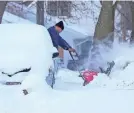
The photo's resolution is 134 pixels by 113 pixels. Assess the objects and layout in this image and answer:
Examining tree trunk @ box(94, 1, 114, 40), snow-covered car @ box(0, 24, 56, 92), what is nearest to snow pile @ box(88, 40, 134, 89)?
snow-covered car @ box(0, 24, 56, 92)

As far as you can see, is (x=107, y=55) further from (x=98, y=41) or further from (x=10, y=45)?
(x=10, y=45)

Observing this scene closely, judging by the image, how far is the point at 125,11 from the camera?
89.7 feet

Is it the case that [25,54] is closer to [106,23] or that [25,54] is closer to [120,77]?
[120,77]

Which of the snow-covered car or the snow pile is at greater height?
the snow-covered car

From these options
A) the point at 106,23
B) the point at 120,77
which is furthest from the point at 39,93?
the point at 106,23

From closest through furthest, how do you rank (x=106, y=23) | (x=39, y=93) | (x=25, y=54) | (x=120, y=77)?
(x=39, y=93)
(x=25, y=54)
(x=120, y=77)
(x=106, y=23)

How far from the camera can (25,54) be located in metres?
8.09

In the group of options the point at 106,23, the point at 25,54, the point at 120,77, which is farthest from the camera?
the point at 106,23

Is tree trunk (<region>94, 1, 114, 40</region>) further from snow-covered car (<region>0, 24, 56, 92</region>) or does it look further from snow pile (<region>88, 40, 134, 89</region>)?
snow-covered car (<region>0, 24, 56, 92</region>)

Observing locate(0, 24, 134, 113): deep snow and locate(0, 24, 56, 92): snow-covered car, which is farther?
locate(0, 24, 56, 92): snow-covered car

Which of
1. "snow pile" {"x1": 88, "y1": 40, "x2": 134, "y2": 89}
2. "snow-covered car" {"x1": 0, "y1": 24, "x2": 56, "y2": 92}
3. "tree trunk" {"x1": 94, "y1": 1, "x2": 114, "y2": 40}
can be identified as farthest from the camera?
"tree trunk" {"x1": 94, "y1": 1, "x2": 114, "y2": 40}

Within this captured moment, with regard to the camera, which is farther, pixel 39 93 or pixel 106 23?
pixel 106 23

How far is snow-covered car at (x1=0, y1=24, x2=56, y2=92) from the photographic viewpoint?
7.63 metres

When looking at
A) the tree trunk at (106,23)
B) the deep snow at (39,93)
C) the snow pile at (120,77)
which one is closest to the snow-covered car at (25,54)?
the deep snow at (39,93)
